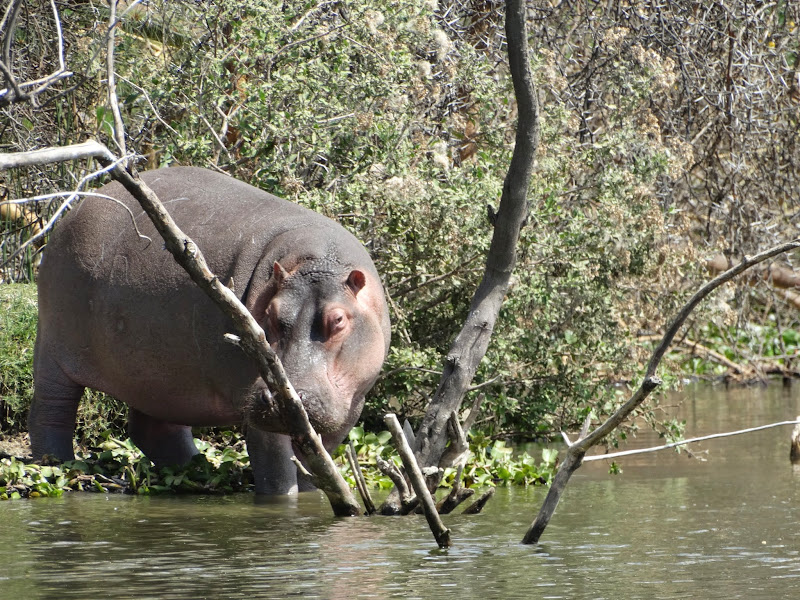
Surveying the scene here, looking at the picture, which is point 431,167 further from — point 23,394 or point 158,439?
point 23,394

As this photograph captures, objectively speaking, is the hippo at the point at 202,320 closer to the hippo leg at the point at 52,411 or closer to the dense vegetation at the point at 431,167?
the hippo leg at the point at 52,411

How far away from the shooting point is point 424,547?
235 inches

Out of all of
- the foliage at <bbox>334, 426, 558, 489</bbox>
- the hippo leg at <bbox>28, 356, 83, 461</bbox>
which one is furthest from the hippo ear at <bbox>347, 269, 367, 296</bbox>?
the hippo leg at <bbox>28, 356, 83, 461</bbox>

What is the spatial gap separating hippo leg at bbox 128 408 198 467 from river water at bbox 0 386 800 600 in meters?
0.68

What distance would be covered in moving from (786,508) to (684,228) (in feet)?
10.6

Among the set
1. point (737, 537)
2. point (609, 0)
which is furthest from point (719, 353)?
point (737, 537)

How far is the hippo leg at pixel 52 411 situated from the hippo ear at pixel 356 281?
7.01ft

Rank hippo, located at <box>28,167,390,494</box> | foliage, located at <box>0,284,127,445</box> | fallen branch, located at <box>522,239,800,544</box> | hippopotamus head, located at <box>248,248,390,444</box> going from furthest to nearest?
foliage, located at <box>0,284,127,445</box>
hippo, located at <box>28,167,390,494</box>
hippopotamus head, located at <box>248,248,390,444</box>
fallen branch, located at <box>522,239,800,544</box>

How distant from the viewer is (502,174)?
9.52 m

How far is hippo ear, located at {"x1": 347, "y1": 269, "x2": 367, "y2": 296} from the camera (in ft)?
23.6

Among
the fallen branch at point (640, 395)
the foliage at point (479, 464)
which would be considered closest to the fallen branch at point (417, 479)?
the fallen branch at point (640, 395)

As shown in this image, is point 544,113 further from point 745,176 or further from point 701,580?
point 701,580

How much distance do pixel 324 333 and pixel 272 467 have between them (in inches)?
42.6

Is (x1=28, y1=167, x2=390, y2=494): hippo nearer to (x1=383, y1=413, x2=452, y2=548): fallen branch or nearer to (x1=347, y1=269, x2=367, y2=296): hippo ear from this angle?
(x1=347, y1=269, x2=367, y2=296): hippo ear
